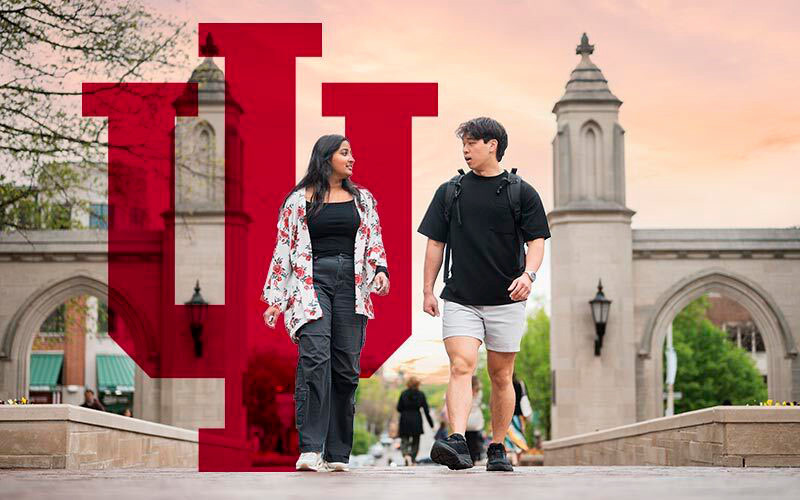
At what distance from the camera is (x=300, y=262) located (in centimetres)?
646

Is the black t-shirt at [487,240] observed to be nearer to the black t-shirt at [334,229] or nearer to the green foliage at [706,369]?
the black t-shirt at [334,229]

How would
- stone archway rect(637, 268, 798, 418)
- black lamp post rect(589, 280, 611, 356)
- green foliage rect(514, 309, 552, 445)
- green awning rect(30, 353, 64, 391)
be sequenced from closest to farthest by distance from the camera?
1. black lamp post rect(589, 280, 611, 356)
2. stone archway rect(637, 268, 798, 418)
3. green awning rect(30, 353, 64, 391)
4. green foliage rect(514, 309, 552, 445)

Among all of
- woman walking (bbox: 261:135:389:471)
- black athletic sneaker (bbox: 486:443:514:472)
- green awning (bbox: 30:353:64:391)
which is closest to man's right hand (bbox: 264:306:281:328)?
woman walking (bbox: 261:135:389:471)

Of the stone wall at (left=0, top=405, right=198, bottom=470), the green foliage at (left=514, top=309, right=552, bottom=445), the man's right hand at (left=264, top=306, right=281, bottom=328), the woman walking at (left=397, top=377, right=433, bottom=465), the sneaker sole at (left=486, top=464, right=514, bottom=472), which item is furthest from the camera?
the green foliage at (left=514, top=309, right=552, bottom=445)

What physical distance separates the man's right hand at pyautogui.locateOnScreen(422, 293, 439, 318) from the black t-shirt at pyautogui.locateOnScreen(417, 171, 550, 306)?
15cm

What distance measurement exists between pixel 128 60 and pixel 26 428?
726cm

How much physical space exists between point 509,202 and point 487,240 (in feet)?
0.83

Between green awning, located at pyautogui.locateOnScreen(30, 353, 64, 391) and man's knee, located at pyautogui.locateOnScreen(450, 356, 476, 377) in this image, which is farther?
green awning, located at pyautogui.locateOnScreen(30, 353, 64, 391)

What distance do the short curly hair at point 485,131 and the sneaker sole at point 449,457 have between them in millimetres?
1750

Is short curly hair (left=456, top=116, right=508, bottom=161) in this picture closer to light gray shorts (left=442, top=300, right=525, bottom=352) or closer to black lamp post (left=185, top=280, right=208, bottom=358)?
light gray shorts (left=442, top=300, right=525, bottom=352)

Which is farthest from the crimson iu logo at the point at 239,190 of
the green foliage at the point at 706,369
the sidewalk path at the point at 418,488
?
the green foliage at the point at 706,369

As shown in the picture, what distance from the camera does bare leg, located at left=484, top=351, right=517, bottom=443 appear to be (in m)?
6.56

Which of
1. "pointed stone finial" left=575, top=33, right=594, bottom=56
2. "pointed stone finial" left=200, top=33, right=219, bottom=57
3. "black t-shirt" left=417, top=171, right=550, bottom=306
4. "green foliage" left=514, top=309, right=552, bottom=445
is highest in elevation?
"pointed stone finial" left=575, top=33, right=594, bottom=56

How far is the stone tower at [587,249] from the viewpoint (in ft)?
70.4
